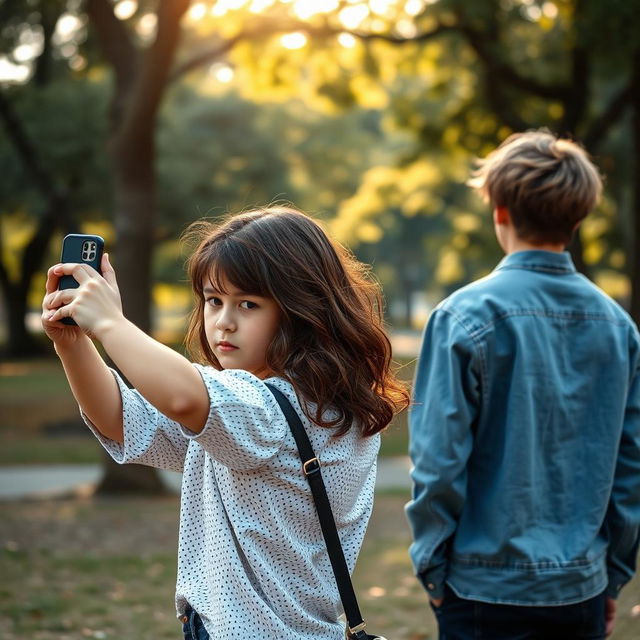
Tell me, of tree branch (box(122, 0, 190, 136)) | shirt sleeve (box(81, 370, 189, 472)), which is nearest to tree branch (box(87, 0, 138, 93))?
tree branch (box(122, 0, 190, 136))

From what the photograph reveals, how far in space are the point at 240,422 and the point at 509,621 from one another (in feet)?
3.03

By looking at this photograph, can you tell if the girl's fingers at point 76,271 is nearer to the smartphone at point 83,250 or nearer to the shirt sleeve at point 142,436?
the smartphone at point 83,250

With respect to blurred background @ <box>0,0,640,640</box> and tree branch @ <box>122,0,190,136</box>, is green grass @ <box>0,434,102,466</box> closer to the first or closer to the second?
blurred background @ <box>0,0,640,640</box>

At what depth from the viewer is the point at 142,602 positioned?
6.36m

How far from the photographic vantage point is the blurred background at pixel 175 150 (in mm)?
7371

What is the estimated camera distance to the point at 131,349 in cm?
179

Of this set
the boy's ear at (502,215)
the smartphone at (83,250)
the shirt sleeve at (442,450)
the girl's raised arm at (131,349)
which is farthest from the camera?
the boy's ear at (502,215)

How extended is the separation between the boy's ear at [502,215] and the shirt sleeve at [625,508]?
21.3 inches

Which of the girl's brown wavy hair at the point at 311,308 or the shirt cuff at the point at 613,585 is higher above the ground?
the girl's brown wavy hair at the point at 311,308

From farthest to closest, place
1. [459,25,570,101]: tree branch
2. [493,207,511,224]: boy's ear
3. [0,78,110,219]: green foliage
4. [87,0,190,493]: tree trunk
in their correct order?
[0,78,110,219]: green foliage, [459,25,570,101]: tree branch, [87,0,190,493]: tree trunk, [493,207,511,224]: boy's ear

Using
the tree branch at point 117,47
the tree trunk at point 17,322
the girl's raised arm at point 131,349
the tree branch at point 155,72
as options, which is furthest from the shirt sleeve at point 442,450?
the tree trunk at point 17,322

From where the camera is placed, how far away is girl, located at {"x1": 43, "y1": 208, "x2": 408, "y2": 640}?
6.53 ft

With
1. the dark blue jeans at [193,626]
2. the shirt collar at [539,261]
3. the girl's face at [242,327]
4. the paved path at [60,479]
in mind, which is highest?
the shirt collar at [539,261]

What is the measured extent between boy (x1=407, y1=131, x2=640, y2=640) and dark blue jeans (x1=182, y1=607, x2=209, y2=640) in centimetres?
55
